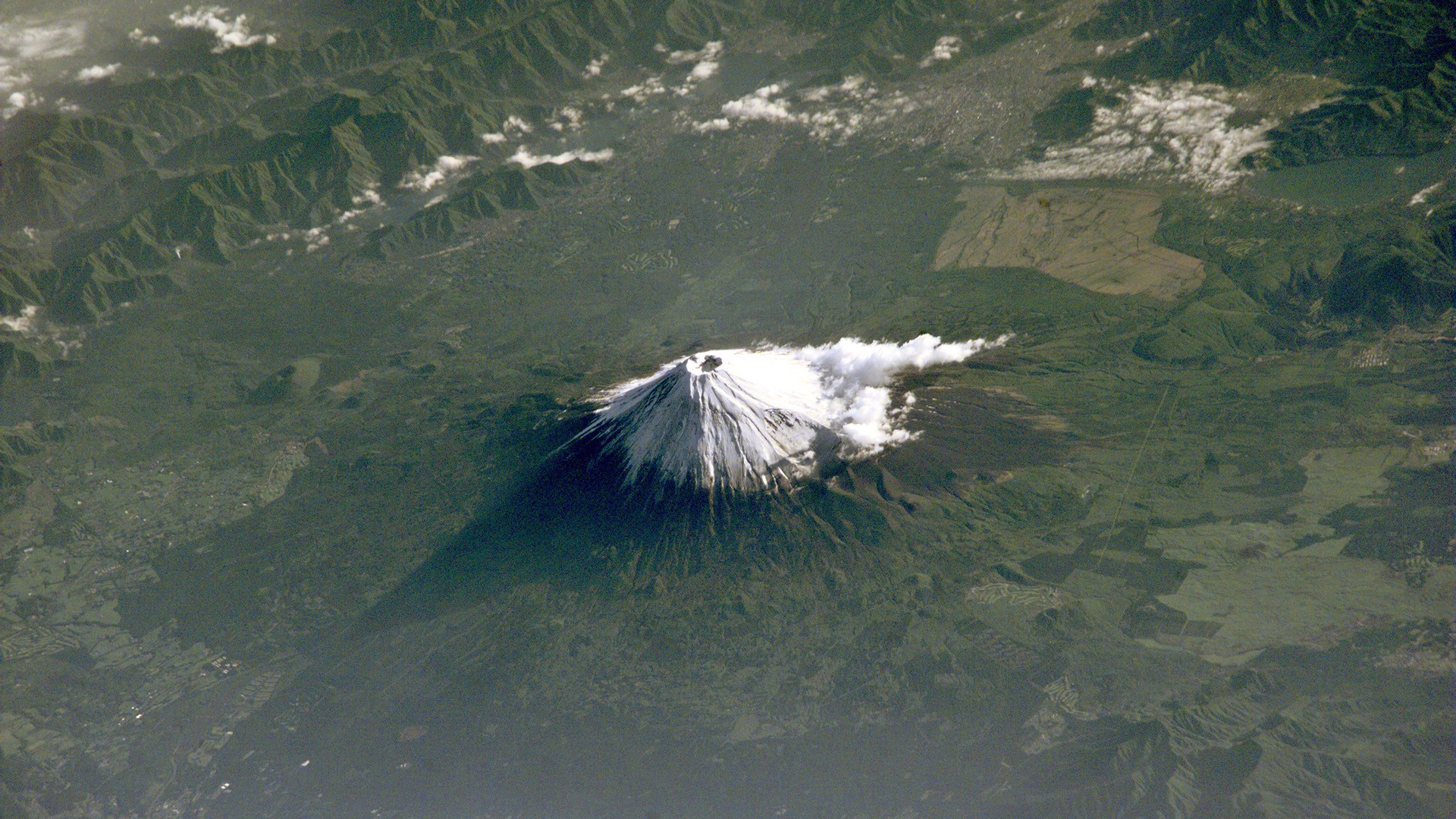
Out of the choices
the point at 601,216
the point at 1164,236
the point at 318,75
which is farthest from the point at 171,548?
the point at 1164,236

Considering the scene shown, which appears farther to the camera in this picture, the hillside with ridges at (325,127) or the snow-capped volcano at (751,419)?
the hillside with ridges at (325,127)

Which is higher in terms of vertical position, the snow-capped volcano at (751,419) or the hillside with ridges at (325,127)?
the hillside with ridges at (325,127)

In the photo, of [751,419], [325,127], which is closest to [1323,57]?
[751,419]

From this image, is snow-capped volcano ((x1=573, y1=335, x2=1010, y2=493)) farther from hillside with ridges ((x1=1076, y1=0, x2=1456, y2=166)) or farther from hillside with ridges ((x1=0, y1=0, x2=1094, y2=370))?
hillside with ridges ((x1=1076, y1=0, x2=1456, y2=166))

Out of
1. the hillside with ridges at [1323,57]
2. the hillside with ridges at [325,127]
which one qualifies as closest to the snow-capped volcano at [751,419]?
the hillside with ridges at [325,127]

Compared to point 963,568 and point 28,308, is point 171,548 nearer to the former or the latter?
point 28,308

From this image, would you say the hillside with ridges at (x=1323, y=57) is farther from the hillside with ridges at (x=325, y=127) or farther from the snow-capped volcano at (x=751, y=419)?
the snow-capped volcano at (x=751, y=419)

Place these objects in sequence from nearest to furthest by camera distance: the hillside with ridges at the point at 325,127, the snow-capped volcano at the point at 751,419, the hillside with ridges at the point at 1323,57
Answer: the snow-capped volcano at the point at 751,419 < the hillside with ridges at the point at 1323,57 < the hillside with ridges at the point at 325,127

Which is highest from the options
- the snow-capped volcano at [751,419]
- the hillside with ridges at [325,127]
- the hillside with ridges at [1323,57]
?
the hillside with ridges at [325,127]
